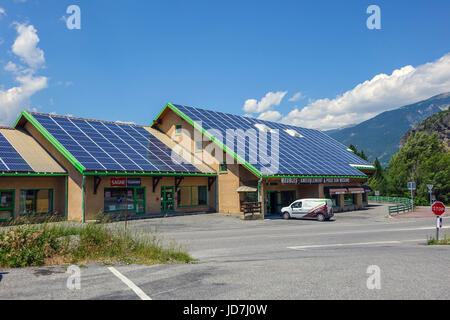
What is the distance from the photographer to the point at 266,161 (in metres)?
30.1

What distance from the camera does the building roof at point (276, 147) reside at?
29.7 meters

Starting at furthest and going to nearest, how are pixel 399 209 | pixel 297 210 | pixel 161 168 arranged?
pixel 399 209 < pixel 297 210 < pixel 161 168

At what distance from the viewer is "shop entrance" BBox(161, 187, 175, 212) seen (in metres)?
28.5

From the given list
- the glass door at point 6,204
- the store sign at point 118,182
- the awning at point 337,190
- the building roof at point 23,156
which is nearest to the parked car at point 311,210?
the awning at point 337,190

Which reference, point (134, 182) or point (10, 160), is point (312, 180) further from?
point (10, 160)

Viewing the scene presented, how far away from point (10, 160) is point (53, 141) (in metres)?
2.96

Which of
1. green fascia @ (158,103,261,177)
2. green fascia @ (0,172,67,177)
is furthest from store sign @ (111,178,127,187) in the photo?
green fascia @ (158,103,261,177)

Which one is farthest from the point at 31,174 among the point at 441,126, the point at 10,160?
the point at 441,126

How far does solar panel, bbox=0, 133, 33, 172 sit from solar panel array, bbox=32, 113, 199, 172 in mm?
2595

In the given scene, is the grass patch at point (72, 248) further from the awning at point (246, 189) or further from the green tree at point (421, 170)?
the green tree at point (421, 170)

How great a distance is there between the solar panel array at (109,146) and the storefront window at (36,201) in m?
3.37

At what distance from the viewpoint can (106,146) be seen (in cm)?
2719
